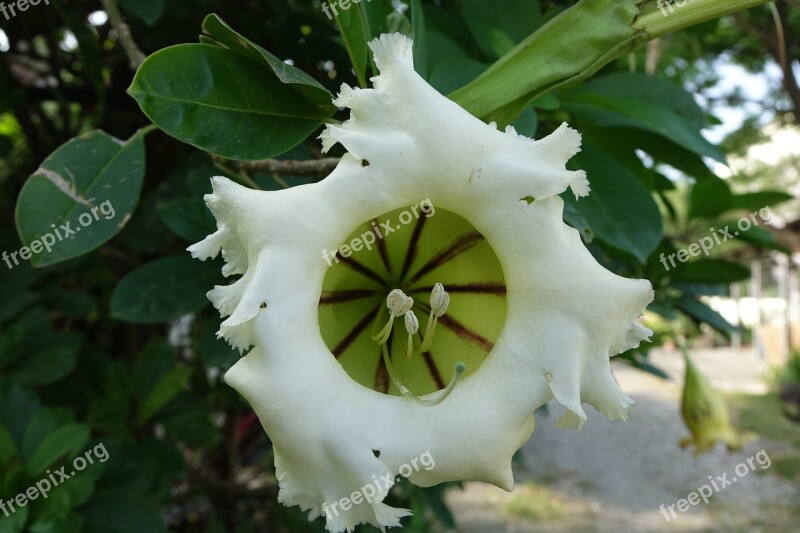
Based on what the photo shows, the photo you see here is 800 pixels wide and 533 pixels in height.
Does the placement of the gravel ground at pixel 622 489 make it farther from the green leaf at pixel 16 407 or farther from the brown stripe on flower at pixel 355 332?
the brown stripe on flower at pixel 355 332

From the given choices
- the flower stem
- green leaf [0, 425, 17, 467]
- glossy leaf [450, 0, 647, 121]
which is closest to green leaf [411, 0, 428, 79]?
glossy leaf [450, 0, 647, 121]

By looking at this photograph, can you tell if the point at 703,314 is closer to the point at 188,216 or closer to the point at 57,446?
the point at 188,216

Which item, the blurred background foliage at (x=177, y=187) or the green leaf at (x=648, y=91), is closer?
the blurred background foliage at (x=177, y=187)

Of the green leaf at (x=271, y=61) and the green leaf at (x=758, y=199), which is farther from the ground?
the green leaf at (x=271, y=61)

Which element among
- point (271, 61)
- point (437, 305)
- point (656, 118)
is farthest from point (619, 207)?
point (271, 61)

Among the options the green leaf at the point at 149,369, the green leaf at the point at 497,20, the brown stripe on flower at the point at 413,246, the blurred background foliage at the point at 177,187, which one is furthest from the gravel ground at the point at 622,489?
the brown stripe on flower at the point at 413,246

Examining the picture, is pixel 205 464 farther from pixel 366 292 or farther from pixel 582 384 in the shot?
pixel 582 384

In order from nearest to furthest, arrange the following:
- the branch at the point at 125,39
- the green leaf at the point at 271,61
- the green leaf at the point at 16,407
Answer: the green leaf at the point at 271,61 < the branch at the point at 125,39 < the green leaf at the point at 16,407

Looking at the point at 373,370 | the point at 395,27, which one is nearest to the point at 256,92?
the point at 395,27
